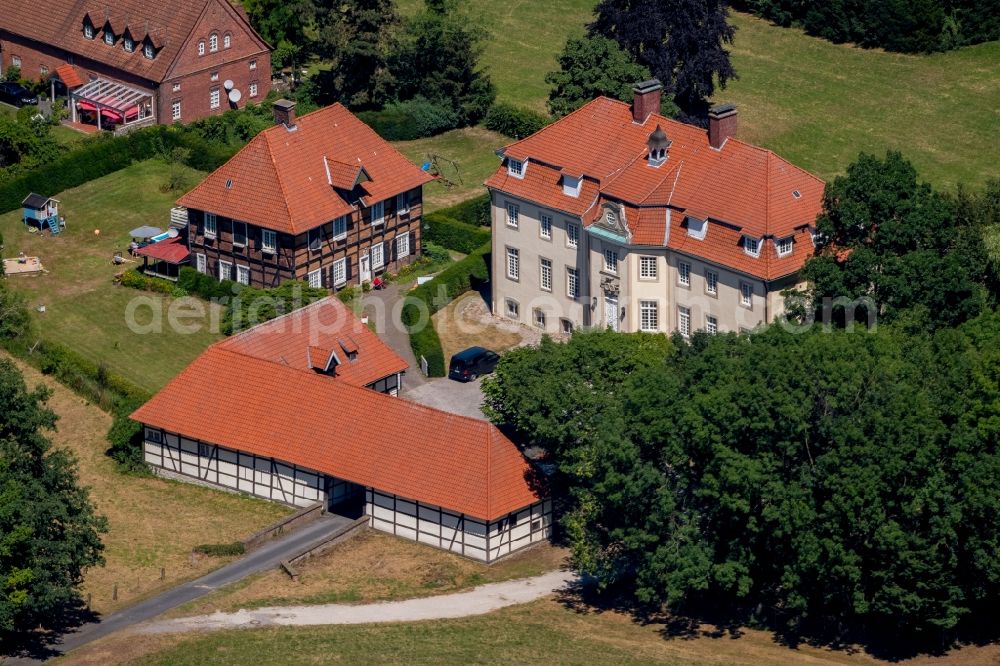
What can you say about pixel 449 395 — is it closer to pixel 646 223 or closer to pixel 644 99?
pixel 646 223

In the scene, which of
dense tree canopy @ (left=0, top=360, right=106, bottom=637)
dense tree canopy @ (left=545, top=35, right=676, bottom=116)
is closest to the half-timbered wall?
dense tree canopy @ (left=0, top=360, right=106, bottom=637)

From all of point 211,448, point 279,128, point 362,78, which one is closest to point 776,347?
point 211,448

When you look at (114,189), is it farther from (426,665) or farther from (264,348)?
(426,665)

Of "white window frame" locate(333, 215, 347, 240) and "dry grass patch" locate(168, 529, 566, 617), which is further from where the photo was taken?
"white window frame" locate(333, 215, 347, 240)

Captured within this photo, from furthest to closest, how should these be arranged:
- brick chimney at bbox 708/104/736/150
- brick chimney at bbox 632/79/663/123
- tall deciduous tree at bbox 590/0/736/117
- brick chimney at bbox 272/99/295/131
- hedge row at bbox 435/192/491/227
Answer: tall deciduous tree at bbox 590/0/736/117, hedge row at bbox 435/192/491/227, brick chimney at bbox 272/99/295/131, brick chimney at bbox 632/79/663/123, brick chimney at bbox 708/104/736/150

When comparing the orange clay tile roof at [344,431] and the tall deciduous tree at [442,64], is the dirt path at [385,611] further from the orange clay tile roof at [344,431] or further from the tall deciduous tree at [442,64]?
the tall deciduous tree at [442,64]

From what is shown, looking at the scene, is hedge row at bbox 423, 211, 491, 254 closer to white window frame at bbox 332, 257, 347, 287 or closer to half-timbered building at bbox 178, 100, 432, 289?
half-timbered building at bbox 178, 100, 432, 289
